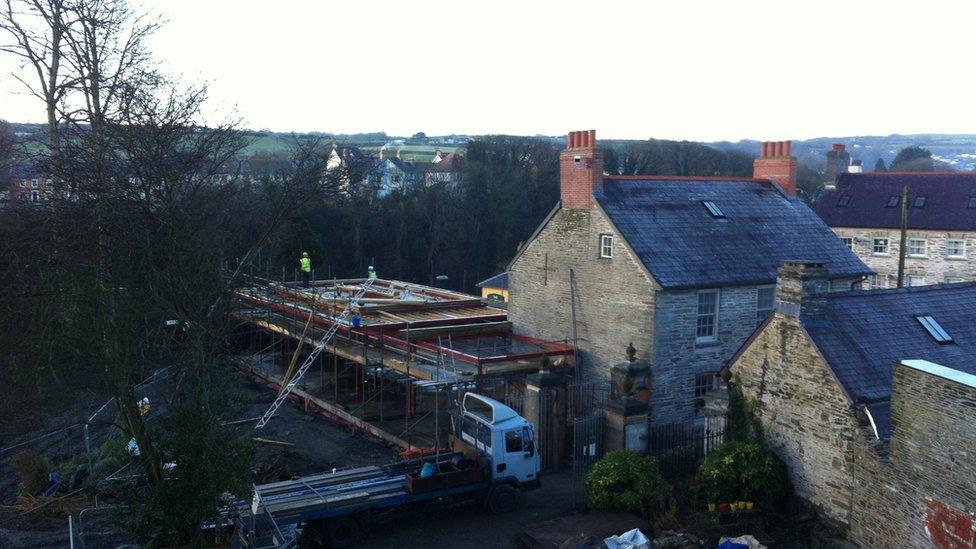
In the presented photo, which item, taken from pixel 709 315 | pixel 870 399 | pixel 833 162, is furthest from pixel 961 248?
pixel 870 399

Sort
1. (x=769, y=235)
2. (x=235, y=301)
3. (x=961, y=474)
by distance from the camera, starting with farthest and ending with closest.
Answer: (x=769, y=235), (x=235, y=301), (x=961, y=474)

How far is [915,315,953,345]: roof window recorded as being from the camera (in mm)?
15344

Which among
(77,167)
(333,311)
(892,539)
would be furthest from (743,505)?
(333,311)

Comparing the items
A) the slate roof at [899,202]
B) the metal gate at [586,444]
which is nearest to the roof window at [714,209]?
the metal gate at [586,444]

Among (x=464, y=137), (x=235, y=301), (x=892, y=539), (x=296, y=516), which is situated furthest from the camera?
(x=464, y=137)

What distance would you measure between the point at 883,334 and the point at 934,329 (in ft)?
4.93

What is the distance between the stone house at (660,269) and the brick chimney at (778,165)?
5.38ft

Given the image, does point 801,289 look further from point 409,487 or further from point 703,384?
point 409,487

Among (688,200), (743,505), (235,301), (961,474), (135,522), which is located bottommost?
(743,505)

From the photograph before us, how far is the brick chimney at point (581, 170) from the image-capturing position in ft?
72.2

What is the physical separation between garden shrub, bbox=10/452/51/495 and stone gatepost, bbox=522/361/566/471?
37.5ft

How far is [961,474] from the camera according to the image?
36.1ft

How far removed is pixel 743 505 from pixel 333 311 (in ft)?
49.8

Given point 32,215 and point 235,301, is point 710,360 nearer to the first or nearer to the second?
point 235,301
